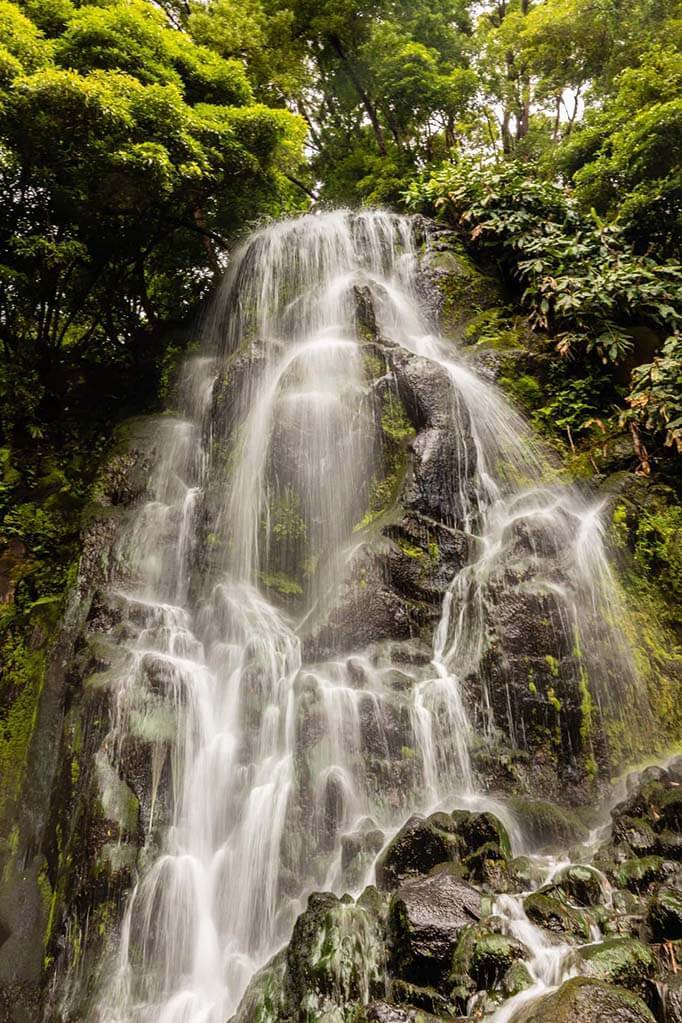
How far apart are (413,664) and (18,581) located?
17.8 ft

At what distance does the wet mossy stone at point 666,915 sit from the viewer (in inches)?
154

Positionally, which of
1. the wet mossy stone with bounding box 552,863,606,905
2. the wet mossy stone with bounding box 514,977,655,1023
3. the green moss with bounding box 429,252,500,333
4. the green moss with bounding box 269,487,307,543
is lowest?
the wet mossy stone with bounding box 514,977,655,1023

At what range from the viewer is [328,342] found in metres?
10.1

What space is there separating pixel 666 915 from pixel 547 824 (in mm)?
1552

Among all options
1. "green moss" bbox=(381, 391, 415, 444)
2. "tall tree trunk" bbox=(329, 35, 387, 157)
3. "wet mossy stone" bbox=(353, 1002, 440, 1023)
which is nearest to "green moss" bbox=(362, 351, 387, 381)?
"green moss" bbox=(381, 391, 415, 444)

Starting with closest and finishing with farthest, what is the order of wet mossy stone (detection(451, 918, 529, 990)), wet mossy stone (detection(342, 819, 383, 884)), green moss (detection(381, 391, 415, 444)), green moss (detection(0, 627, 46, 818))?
wet mossy stone (detection(451, 918, 529, 990)), wet mossy stone (detection(342, 819, 383, 884)), green moss (detection(0, 627, 46, 818)), green moss (detection(381, 391, 415, 444))

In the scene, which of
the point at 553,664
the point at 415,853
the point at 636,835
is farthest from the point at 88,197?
the point at 636,835

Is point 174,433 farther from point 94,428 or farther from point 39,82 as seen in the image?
point 39,82

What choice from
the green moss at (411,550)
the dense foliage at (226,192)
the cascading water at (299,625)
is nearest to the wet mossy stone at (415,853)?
the cascading water at (299,625)

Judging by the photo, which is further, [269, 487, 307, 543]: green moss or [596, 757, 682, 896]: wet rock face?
[269, 487, 307, 543]: green moss

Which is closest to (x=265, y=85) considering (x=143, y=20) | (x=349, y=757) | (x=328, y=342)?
(x=143, y=20)

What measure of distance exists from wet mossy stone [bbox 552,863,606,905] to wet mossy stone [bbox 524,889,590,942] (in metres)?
0.14

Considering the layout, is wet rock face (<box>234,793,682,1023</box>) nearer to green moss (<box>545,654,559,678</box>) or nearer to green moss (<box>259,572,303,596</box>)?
green moss (<box>545,654,559,678</box>)

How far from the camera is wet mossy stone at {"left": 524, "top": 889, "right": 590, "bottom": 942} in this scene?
409cm
